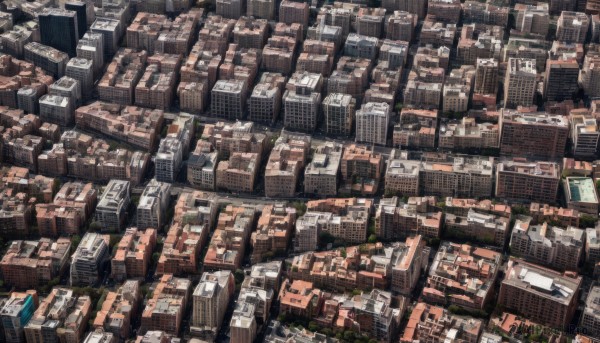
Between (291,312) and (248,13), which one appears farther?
(248,13)

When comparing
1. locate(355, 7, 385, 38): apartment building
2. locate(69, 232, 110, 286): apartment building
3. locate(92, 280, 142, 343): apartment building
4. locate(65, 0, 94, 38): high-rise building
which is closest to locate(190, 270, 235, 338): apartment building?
locate(92, 280, 142, 343): apartment building

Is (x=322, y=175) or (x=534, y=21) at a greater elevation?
(x=534, y=21)

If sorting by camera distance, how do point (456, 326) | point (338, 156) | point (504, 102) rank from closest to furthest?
1. point (456, 326)
2. point (338, 156)
3. point (504, 102)

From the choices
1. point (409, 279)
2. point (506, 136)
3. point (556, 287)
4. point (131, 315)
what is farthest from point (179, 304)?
point (506, 136)

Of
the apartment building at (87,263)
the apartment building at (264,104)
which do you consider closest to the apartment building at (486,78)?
the apartment building at (264,104)

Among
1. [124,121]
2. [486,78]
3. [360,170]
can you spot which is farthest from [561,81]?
[124,121]

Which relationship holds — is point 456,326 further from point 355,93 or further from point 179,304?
point 355,93

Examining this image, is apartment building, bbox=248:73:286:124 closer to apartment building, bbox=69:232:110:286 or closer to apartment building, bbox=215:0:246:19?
apartment building, bbox=215:0:246:19

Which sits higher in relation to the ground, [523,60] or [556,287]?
[523,60]

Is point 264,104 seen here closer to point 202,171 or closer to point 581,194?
point 202,171
